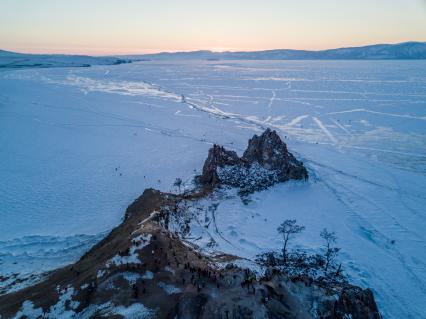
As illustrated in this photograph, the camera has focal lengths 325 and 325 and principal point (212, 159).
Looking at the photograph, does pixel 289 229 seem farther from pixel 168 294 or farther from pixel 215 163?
pixel 168 294

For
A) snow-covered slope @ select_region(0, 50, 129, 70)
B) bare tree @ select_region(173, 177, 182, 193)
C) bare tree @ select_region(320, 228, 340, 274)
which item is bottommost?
bare tree @ select_region(320, 228, 340, 274)

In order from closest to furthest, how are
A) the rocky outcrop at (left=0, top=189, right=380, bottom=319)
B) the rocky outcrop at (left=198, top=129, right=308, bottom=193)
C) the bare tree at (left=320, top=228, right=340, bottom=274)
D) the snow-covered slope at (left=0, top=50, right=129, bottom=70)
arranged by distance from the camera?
the rocky outcrop at (left=0, top=189, right=380, bottom=319) → the bare tree at (left=320, top=228, right=340, bottom=274) → the rocky outcrop at (left=198, top=129, right=308, bottom=193) → the snow-covered slope at (left=0, top=50, right=129, bottom=70)

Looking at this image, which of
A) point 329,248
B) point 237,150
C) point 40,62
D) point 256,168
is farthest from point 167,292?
point 40,62

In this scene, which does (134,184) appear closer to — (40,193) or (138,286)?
(40,193)

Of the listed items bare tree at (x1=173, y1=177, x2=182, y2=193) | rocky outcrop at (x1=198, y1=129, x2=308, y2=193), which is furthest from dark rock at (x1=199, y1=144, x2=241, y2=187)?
bare tree at (x1=173, y1=177, x2=182, y2=193)

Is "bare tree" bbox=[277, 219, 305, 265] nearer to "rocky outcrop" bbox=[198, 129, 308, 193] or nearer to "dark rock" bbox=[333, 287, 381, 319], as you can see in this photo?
"rocky outcrop" bbox=[198, 129, 308, 193]

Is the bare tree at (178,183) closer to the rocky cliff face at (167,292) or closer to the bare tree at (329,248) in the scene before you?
the rocky cliff face at (167,292)

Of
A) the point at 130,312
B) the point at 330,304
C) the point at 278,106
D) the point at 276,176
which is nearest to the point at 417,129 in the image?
the point at 278,106
